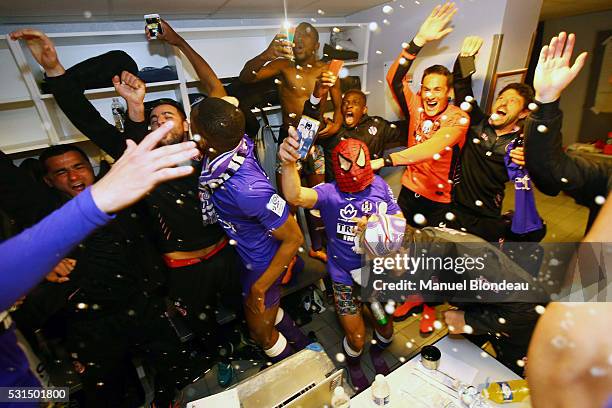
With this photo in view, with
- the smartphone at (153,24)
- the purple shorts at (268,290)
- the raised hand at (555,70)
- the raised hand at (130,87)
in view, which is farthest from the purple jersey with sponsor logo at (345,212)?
the smartphone at (153,24)

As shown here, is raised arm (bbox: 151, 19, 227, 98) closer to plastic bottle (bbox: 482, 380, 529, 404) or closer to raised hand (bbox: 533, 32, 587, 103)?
raised hand (bbox: 533, 32, 587, 103)

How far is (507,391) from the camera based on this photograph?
0.90 meters

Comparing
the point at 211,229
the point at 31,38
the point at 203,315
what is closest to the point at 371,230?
the point at 211,229

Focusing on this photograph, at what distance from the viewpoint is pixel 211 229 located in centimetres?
149

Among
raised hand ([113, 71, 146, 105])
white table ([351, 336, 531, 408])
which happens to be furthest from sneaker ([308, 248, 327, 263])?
raised hand ([113, 71, 146, 105])

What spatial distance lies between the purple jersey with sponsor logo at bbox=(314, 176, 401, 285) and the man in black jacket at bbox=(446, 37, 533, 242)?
0.60 meters

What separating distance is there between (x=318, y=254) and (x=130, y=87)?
1.48m

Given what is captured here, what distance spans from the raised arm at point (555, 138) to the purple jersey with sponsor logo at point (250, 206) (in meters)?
1.02

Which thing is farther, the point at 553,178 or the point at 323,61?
the point at 323,61

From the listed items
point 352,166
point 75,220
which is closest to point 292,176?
point 352,166

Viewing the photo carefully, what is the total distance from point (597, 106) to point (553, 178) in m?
1.70

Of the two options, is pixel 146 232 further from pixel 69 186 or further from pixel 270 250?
pixel 270 250

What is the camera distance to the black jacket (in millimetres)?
987

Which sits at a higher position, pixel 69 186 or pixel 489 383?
pixel 69 186
